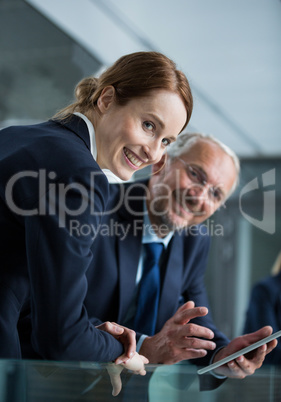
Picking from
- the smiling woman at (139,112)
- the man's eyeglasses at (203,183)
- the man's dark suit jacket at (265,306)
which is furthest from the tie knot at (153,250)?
the man's dark suit jacket at (265,306)

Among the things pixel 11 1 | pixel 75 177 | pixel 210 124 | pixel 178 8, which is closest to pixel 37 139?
pixel 75 177

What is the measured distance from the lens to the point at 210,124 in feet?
11.0

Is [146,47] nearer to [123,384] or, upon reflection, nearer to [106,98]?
[106,98]

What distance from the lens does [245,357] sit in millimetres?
1068

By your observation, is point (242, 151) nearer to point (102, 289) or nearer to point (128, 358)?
point (102, 289)

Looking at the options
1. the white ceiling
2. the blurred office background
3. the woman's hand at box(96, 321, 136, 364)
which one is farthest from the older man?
the white ceiling

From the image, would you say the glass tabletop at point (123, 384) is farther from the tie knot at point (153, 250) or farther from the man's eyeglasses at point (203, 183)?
the man's eyeglasses at point (203, 183)

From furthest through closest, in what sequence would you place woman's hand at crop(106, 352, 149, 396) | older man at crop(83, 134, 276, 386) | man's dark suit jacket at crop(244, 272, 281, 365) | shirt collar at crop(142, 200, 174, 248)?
man's dark suit jacket at crop(244, 272, 281, 365), shirt collar at crop(142, 200, 174, 248), older man at crop(83, 134, 276, 386), woman's hand at crop(106, 352, 149, 396)

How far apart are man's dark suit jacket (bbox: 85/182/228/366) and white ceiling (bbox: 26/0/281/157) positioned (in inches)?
40.8

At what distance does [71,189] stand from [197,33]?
2071 mm

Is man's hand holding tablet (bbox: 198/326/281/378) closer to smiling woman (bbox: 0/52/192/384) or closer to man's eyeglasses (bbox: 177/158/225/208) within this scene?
smiling woman (bbox: 0/52/192/384)

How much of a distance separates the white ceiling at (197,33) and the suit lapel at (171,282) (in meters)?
1.10

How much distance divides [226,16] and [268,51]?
1.42ft

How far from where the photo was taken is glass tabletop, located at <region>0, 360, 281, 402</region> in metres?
0.88
